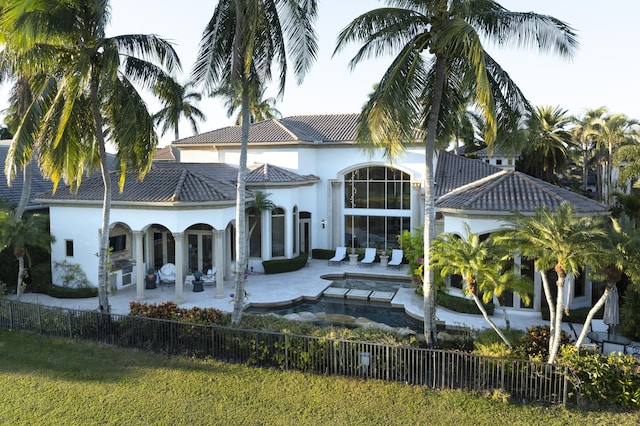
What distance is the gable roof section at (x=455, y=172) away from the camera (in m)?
26.8

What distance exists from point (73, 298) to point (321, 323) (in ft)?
37.1

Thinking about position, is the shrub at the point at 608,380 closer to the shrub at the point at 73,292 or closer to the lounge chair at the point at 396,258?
the lounge chair at the point at 396,258

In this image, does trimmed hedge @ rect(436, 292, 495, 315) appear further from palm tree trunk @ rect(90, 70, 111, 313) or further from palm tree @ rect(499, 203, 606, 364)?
palm tree trunk @ rect(90, 70, 111, 313)

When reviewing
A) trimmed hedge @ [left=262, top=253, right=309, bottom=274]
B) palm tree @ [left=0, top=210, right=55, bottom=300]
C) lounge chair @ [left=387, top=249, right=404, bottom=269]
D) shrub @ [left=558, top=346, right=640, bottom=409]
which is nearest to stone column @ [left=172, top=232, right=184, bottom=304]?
palm tree @ [left=0, top=210, right=55, bottom=300]

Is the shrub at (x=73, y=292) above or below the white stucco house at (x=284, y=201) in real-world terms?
below

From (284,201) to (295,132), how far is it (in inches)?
224

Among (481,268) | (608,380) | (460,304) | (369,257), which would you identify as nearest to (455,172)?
(369,257)

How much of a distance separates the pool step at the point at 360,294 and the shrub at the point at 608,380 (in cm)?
1045

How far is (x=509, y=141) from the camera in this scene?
13.7 metres

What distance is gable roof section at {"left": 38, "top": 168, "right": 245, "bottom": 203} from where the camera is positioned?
19656mm

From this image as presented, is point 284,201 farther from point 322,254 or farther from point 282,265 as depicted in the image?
point 322,254

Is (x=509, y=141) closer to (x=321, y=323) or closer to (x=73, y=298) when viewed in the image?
(x=321, y=323)

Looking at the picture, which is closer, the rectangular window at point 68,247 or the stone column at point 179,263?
the stone column at point 179,263

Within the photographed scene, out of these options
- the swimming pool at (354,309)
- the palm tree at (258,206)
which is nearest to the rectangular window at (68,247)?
the palm tree at (258,206)
